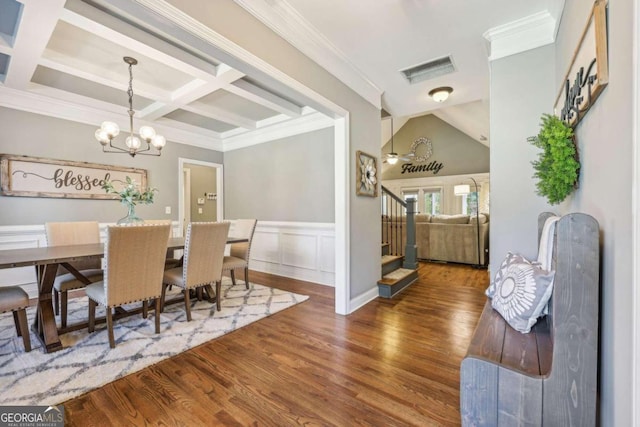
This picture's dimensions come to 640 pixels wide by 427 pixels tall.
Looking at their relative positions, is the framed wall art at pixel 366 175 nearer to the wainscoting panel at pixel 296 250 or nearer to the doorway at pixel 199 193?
the wainscoting panel at pixel 296 250

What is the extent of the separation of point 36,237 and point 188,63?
10.1 feet

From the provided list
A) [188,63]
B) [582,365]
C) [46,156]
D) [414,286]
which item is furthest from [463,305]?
[46,156]

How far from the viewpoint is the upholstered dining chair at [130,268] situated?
2033mm

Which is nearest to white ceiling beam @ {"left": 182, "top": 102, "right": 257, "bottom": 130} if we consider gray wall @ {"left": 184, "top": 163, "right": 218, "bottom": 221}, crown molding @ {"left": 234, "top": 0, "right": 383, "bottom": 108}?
crown molding @ {"left": 234, "top": 0, "right": 383, "bottom": 108}

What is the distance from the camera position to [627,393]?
0.83 metres

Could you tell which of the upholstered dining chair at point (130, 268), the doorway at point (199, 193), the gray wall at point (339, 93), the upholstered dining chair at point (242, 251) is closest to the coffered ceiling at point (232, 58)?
the gray wall at point (339, 93)

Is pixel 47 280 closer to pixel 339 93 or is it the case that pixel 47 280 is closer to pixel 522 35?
pixel 339 93

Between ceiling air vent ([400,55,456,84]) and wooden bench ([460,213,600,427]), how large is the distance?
2571 mm

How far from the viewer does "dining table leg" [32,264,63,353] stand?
2047 mm

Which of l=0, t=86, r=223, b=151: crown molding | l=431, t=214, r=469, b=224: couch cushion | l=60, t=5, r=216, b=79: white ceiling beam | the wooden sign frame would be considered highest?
l=60, t=5, r=216, b=79: white ceiling beam

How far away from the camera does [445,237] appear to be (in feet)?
17.7

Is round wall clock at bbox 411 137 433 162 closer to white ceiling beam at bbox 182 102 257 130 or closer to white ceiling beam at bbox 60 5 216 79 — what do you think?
white ceiling beam at bbox 182 102 257 130

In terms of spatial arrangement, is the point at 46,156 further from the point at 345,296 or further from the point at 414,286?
the point at 414,286

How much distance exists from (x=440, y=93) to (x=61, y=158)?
5175 mm
